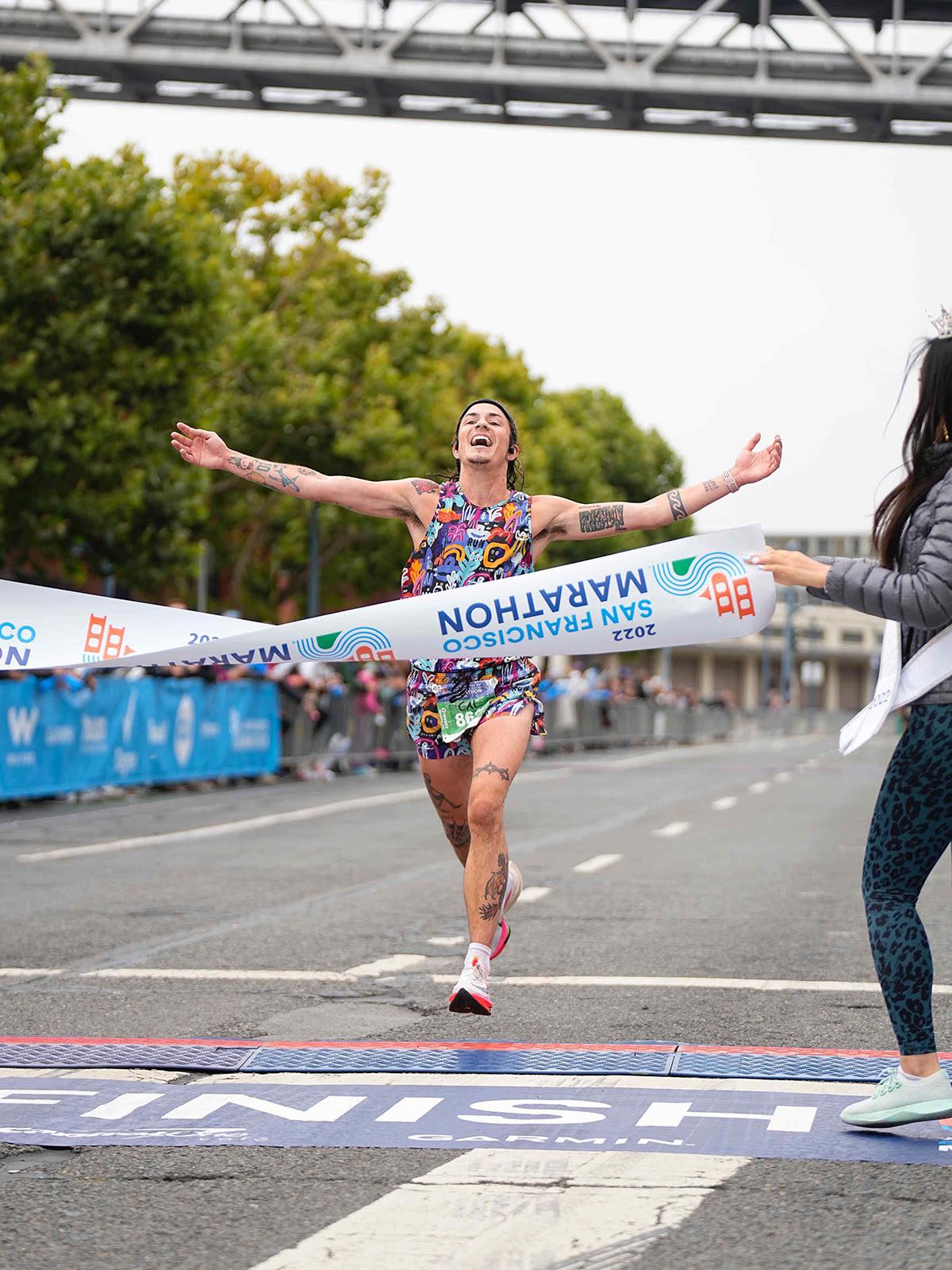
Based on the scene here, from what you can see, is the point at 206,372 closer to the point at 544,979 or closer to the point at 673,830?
the point at 673,830

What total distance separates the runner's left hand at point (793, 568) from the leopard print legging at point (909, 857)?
16.0 inches

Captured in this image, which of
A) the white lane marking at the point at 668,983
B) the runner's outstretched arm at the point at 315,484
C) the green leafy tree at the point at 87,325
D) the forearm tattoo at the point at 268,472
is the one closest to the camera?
the runner's outstretched arm at the point at 315,484

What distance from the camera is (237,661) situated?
23.4 ft

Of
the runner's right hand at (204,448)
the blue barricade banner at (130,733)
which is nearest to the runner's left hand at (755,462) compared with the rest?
the runner's right hand at (204,448)

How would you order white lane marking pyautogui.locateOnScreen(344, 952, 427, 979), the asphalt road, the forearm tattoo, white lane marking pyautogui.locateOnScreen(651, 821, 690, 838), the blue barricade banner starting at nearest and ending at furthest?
1. the asphalt road
2. the forearm tattoo
3. white lane marking pyautogui.locateOnScreen(344, 952, 427, 979)
4. white lane marking pyautogui.locateOnScreen(651, 821, 690, 838)
5. the blue barricade banner

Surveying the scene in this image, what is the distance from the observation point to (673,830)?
17844 millimetres

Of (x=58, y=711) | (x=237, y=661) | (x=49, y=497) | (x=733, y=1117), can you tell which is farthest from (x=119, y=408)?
(x=733, y=1117)

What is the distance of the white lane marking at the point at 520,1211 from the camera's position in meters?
3.86

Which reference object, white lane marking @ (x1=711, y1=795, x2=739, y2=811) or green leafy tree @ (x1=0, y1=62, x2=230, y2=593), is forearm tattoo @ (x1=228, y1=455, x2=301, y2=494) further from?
green leafy tree @ (x1=0, y1=62, x2=230, y2=593)

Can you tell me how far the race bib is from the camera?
6738 mm

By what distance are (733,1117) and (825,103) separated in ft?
70.7

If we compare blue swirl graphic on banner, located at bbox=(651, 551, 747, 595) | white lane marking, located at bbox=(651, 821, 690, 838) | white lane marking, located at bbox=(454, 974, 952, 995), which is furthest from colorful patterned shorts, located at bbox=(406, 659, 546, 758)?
white lane marking, located at bbox=(651, 821, 690, 838)

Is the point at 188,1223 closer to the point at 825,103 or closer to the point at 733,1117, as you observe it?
the point at 733,1117

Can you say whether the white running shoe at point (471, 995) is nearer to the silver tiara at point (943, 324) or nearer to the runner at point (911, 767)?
the runner at point (911, 767)
